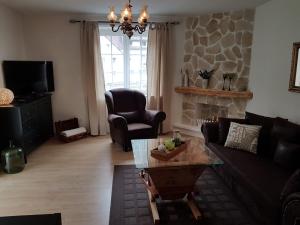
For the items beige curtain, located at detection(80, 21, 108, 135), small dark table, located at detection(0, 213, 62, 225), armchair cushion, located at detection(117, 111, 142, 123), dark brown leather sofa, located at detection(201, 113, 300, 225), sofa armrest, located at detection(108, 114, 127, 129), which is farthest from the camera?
beige curtain, located at detection(80, 21, 108, 135)

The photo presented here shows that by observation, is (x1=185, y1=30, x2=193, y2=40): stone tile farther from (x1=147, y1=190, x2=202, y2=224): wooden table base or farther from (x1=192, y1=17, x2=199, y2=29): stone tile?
(x1=147, y1=190, x2=202, y2=224): wooden table base

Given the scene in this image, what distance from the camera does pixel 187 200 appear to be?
106 inches

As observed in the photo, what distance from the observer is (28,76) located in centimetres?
438

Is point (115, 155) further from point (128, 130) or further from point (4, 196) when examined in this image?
point (4, 196)

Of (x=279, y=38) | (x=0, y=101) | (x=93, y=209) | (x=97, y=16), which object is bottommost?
(x=93, y=209)

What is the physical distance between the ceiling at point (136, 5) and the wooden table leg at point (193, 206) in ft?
9.65

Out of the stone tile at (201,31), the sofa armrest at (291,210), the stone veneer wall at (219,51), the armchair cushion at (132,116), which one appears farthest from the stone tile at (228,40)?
the sofa armrest at (291,210)

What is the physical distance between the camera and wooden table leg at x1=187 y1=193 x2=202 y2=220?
2.41 m

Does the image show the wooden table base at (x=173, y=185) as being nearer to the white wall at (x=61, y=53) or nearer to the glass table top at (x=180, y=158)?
the glass table top at (x=180, y=158)

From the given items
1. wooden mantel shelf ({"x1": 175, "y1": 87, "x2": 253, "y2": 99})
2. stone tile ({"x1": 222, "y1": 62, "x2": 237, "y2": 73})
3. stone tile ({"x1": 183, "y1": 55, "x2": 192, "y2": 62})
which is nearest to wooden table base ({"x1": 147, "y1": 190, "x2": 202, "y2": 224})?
wooden mantel shelf ({"x1": 175, "y1": 87, "x2": 253, "y2": 99})

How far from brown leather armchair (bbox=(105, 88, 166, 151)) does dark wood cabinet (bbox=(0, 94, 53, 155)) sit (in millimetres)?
1248

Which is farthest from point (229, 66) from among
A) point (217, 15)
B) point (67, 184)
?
point (67, 184)

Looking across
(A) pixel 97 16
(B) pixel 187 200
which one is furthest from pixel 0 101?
(B) pixel 187 200

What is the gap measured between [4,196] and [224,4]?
4.19 metres
